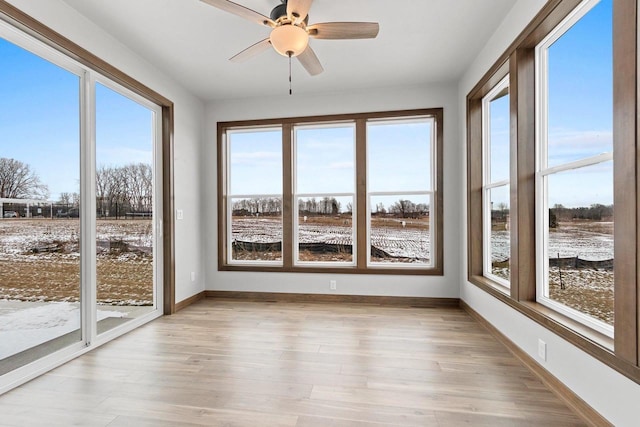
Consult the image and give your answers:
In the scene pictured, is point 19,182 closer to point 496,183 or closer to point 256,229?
point 256,229

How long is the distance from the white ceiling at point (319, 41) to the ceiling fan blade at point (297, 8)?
0.46 meters

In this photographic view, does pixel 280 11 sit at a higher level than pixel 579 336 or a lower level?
higher

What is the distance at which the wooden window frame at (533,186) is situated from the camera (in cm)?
150

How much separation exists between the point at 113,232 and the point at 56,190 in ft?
2.22

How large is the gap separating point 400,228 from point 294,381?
2.57 metres

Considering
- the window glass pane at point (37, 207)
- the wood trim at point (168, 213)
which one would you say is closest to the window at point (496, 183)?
the wood trim at point (168, 213)

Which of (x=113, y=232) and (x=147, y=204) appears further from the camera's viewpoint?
(x=147, y=204)

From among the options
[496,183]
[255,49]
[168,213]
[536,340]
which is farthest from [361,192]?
[536,340]

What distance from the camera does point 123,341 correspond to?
299cm

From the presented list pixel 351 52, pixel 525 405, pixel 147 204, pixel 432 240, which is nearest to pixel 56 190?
pixel 147 204

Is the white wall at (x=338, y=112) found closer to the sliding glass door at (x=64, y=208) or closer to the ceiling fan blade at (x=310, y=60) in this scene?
the sliding glass door at (x=64, y=208)

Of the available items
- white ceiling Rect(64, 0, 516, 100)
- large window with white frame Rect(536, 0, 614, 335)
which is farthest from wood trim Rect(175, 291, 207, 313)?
large window with white frame Rect(536, 0, 614, 335)

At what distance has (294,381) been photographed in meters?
2.25

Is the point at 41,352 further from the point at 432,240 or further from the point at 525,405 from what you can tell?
the point at 432,240
